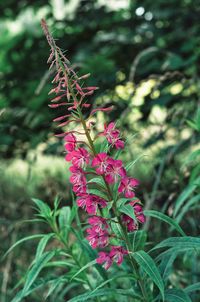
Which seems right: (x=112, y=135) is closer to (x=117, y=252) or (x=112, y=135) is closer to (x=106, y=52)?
(x=117, y=252)

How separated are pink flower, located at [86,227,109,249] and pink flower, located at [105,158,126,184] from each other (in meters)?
0.19

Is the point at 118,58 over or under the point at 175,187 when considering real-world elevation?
over

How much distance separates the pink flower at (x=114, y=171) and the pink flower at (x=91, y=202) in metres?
0.09

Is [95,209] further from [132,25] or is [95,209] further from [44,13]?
[44,13]

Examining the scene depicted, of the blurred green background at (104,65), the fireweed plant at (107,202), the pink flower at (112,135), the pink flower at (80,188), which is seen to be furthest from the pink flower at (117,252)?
the blurred green background at (104,65)

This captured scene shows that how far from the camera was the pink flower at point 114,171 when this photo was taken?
175cm

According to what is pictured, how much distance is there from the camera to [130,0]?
4.71 m

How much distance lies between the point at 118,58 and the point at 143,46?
223 mm

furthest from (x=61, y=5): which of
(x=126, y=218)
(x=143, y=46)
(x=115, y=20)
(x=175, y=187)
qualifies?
(x=126, y=218)

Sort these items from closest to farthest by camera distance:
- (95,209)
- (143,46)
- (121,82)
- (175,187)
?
(95,209) → (175,187) → (121,82) → (143,46)

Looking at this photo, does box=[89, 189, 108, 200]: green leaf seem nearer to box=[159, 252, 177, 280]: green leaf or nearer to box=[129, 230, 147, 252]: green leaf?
box=[129, 230, 147, 252]: green leaf

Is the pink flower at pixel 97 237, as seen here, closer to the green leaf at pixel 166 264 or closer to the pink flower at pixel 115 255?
the pink flower at pixel 115 255

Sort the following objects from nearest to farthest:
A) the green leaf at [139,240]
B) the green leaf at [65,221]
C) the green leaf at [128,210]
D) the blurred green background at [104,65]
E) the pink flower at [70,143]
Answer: the green leaf at [128,210]
the pink flower at [70,143]
the green leaf at [139,240]
the green leaf at [65,221]
the blurred green background at [104,65]

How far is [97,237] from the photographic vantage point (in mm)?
1880
